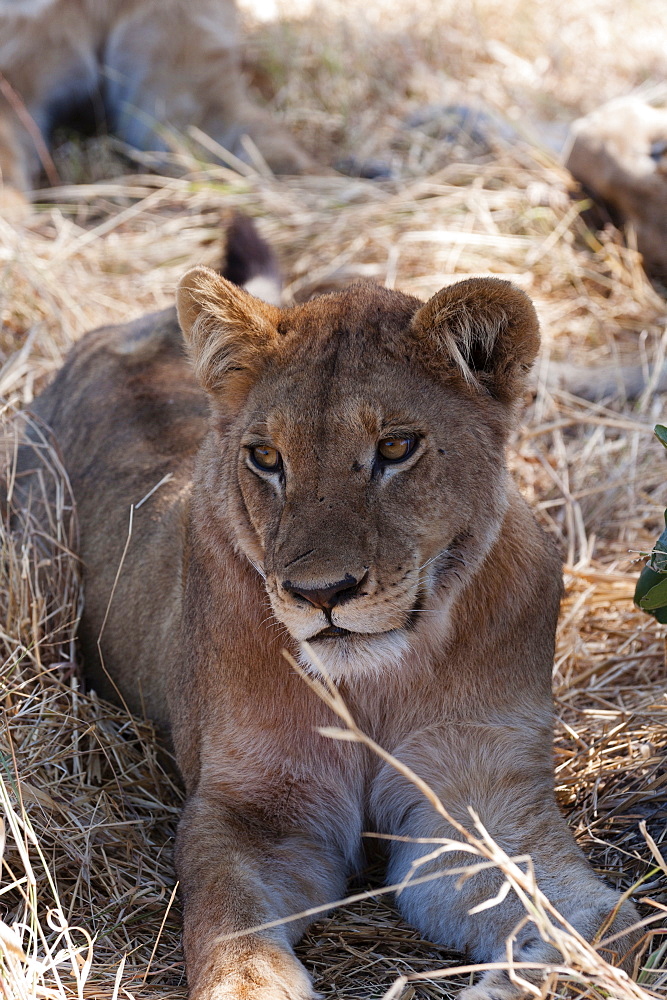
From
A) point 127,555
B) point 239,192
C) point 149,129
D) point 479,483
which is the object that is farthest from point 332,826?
point 149,129

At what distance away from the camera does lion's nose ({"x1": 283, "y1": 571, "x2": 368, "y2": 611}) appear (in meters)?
1.98

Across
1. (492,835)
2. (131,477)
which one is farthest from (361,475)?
(131,477)

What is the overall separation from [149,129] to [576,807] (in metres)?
4.64

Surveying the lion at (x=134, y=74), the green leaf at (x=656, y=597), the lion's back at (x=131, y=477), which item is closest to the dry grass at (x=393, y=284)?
the lion's back at (x=131, y=477)

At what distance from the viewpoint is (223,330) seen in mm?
2383

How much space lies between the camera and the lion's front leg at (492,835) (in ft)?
7.17

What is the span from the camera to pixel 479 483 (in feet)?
7.34

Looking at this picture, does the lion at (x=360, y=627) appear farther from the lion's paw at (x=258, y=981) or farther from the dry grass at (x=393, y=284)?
the dry grass at (x=393, y=284)

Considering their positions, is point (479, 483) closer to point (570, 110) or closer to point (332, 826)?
point (332, 826)

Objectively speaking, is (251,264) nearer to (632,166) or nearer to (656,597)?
(632,166)

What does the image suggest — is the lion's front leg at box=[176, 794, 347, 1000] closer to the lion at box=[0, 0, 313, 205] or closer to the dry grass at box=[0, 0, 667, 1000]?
the dry grass at box=[0, 0, 667, 1000]

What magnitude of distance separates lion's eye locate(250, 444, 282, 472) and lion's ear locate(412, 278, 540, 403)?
1.09 ft

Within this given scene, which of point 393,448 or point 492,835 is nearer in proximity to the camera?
point 393,448

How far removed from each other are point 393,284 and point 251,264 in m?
1.01
